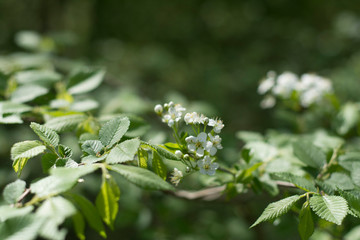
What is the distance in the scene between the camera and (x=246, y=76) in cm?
333

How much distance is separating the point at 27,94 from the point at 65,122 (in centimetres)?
28

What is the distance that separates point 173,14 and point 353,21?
7.59ft

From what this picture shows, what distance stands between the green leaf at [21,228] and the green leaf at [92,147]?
0.70 ft

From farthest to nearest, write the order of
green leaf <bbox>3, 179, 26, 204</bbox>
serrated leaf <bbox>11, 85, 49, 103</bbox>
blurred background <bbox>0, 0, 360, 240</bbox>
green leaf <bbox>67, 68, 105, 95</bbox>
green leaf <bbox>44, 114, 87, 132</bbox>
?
blurred background <bbox>0, 0, 360, 240</bbox> < green leaf <bbox>67, 68, 105, 95</bbox> < serrated leaf <bbox>11, 85, 49, 103</bbox> < green leaf <bbox>44, 114, 87, 132</bbox> < green leaf <bbox>3, 179, 26, 204</bbox>

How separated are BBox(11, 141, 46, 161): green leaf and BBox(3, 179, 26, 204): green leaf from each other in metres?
0.08

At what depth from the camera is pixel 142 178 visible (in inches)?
26.5

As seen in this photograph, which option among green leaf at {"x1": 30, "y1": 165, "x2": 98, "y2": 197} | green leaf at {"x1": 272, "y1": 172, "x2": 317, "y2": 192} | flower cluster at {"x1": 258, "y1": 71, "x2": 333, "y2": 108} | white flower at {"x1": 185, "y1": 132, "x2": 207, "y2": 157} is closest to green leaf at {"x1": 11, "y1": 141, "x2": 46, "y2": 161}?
green leaf at {"x1": 30, "y1": 165, "x2": 98, "y2": 197}

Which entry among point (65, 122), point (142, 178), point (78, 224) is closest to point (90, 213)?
point (78, 224)

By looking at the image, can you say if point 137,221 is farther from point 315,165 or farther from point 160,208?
point 315,165

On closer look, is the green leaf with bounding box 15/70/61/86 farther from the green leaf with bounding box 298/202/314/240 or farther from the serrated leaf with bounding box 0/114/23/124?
the green leaf with bounding box 298/202/314/240

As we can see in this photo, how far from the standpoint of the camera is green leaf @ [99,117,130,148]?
798mm

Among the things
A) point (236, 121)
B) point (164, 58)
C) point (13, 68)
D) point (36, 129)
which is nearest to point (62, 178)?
point (36, 129)

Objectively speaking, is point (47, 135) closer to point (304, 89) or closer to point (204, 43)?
point (304, 89)

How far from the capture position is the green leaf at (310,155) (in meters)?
1.00
